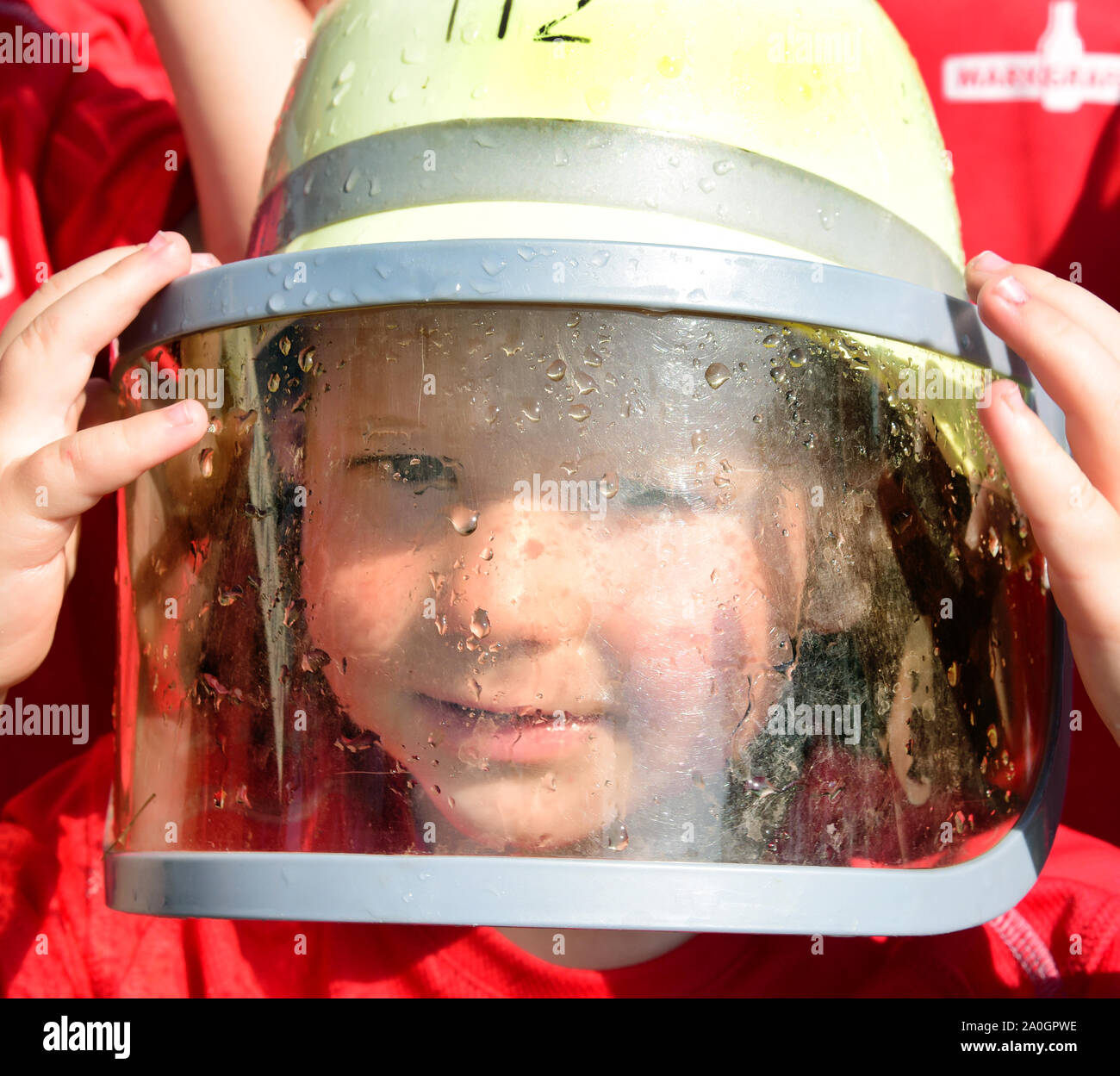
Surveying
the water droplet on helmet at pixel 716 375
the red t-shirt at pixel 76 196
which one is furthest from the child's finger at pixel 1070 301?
the red t-shirt at pixel 76 196

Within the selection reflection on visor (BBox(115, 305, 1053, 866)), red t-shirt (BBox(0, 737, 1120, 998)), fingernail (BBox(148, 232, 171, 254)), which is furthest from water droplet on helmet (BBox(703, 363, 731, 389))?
red t-shirt (BBox(0, 737, 1120, 998))

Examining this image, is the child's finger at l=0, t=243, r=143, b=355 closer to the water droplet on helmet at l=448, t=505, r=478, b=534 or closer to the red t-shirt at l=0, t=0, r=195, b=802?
the water droplet on helmet at l=448, t=505, r=478, b=534

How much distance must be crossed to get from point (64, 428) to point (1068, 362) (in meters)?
0.66

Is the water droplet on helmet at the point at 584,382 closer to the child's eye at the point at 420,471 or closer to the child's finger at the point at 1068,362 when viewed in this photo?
the child's eye at the point at 420,471

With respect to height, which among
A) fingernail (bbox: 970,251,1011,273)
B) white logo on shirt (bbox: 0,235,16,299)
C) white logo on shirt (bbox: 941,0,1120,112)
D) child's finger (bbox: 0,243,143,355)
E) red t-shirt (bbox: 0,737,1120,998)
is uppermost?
white logo on shirt (bbox: 941,0,1120,112)

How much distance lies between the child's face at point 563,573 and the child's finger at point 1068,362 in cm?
18

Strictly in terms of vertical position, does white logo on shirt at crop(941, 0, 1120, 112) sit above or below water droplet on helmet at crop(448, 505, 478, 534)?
above

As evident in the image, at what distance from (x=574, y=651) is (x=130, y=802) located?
1.14 ft

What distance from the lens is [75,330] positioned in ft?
2.38

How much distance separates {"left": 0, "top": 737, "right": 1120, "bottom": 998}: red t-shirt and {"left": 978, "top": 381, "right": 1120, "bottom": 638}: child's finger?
43 cm

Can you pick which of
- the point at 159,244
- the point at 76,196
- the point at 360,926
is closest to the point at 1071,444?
the point at 159,244

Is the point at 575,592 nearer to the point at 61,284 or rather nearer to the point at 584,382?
the point at 584,382

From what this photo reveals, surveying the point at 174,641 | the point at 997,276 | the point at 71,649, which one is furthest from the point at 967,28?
the point at 71,649

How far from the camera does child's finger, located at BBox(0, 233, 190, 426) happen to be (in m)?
0.71
